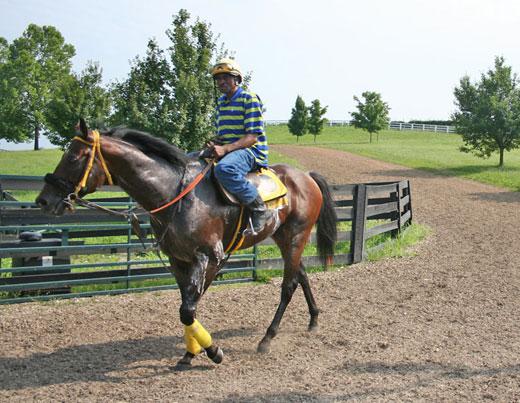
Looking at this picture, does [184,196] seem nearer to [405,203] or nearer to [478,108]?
[405,203]

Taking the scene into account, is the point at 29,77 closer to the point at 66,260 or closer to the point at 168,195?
the point at 66,260

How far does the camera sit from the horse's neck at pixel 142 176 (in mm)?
4240

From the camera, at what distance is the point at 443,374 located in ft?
14.1

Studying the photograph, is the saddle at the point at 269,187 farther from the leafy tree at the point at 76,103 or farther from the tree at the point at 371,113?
the tree at the point at 371,113

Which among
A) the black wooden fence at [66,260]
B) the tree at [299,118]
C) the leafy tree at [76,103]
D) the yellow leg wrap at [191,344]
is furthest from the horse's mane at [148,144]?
the tree at [299,118]

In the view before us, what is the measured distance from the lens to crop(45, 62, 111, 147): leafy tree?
21.9 m

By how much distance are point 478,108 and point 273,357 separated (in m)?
24.7

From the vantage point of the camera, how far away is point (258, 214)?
195 inches

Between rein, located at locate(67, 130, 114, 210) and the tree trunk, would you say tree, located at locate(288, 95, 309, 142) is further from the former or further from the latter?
rein, located at locate(67, 130, 114, 210)

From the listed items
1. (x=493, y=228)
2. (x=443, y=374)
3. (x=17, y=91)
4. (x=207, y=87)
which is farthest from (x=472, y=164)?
(x=17, y=91)

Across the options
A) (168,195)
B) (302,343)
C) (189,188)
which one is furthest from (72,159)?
(302,343)

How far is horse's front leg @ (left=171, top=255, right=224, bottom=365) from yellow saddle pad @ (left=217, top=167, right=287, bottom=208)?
1.03 meters

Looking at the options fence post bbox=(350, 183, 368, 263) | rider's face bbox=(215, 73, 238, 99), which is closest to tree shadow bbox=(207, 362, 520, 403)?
rider's face bbox=(215, 73, 238, 99)

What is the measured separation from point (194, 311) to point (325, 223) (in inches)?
112
